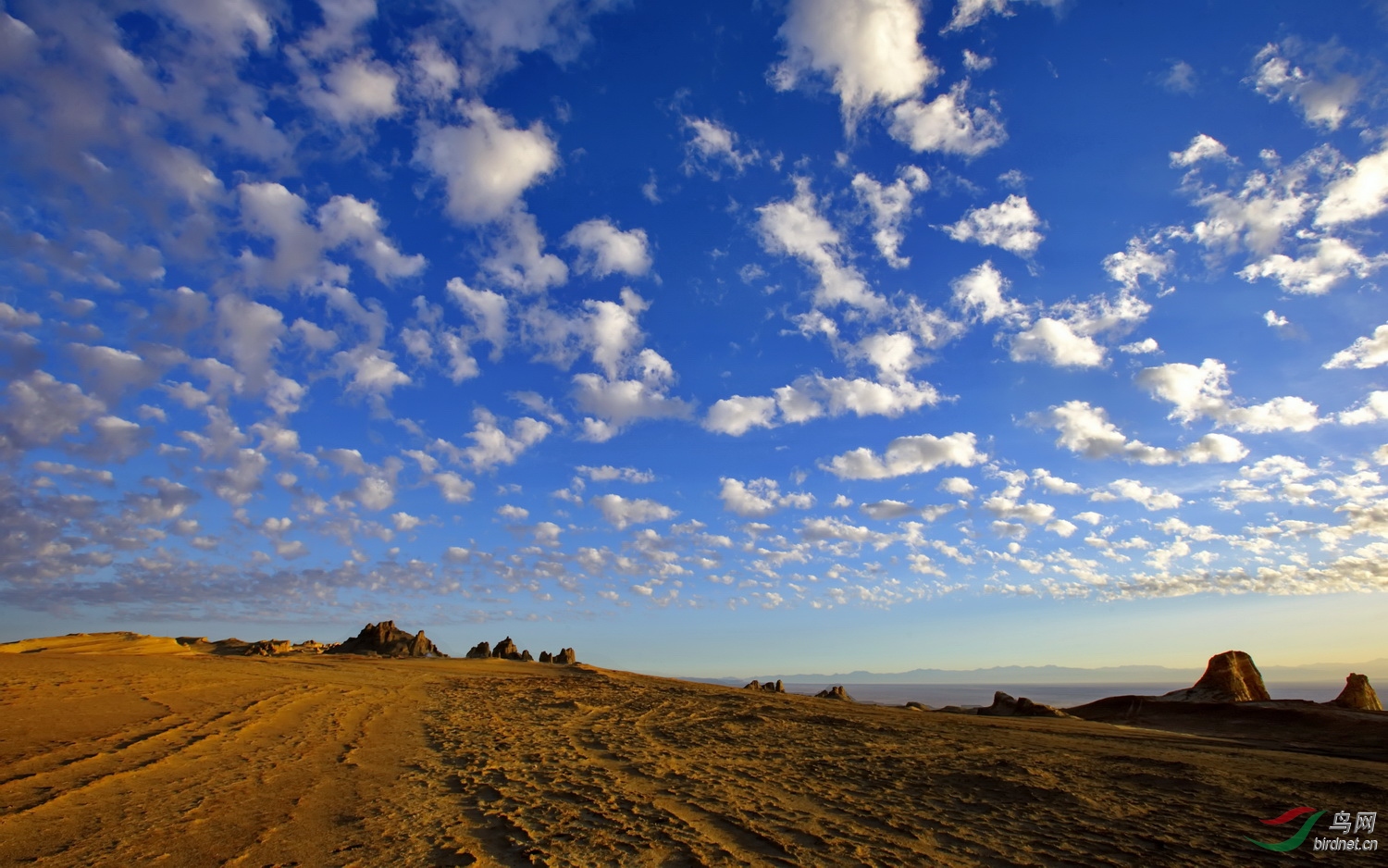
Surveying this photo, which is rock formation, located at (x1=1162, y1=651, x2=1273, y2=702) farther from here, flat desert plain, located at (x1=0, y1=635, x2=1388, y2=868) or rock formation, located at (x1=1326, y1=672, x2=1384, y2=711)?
flat desert plain, located at (x1=0, y1=635, x2=1388, y2=868)

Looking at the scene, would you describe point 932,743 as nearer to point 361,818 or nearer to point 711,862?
point 711,862

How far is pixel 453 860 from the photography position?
565cm

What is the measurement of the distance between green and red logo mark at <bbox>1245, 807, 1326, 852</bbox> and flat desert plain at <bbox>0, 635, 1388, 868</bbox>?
0.17m

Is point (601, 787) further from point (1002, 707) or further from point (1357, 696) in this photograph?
point (1357, 696)

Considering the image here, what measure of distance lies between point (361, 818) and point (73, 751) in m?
6.40

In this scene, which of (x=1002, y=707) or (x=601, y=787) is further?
(x=1002, y=707)

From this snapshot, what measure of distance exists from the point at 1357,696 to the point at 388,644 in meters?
51.1

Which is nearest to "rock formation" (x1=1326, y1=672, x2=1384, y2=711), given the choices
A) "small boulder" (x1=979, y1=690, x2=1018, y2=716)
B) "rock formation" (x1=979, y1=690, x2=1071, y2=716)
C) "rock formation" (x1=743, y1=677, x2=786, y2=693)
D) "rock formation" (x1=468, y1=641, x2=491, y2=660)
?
"rock formation" (x1=979, y1=690, x2=1071, y2=716)

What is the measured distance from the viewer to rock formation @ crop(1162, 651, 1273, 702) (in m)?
27.2

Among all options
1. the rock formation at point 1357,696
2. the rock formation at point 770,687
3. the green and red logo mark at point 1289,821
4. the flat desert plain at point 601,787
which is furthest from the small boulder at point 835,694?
the green and red logo mark at point 1289,821

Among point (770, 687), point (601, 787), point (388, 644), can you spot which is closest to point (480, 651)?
point (388, 644)

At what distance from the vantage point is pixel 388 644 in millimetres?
43438

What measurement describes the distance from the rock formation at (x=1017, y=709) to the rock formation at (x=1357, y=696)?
427 inches

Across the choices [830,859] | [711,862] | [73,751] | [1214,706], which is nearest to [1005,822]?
[830,859]
